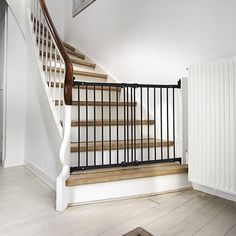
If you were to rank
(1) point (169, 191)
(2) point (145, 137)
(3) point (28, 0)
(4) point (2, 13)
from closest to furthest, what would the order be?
(1) point (169, 191) → (2) point (145, 137) → (3) point (28, 0) → (4) point (2, 13)

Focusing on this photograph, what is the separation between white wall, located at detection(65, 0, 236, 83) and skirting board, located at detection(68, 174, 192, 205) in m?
1.03

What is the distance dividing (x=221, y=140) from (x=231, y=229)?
61 cm

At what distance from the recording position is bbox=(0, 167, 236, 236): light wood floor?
129 centimetres

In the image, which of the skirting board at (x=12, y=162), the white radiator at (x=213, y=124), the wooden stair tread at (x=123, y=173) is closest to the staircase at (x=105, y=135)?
the wooden stair tread at (x=123, y=173)

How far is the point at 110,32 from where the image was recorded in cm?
305

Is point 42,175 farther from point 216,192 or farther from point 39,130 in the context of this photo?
point 216,192

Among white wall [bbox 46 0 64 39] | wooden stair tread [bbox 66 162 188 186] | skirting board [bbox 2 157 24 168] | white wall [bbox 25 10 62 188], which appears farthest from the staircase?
white wall [bbox 46 0 64 39]

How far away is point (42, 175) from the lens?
232 centimetres

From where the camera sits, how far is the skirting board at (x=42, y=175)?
81.4 inches

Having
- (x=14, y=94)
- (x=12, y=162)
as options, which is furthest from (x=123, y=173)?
(x=14, y=94)

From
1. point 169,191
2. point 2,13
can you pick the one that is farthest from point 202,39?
point 2,13

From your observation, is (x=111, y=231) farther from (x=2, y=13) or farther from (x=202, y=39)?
(x=2, y=13)

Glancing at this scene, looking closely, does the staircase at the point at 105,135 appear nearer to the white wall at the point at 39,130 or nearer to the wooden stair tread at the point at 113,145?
the wooden stair tread at the point at 113,145

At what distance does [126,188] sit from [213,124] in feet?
2.87
